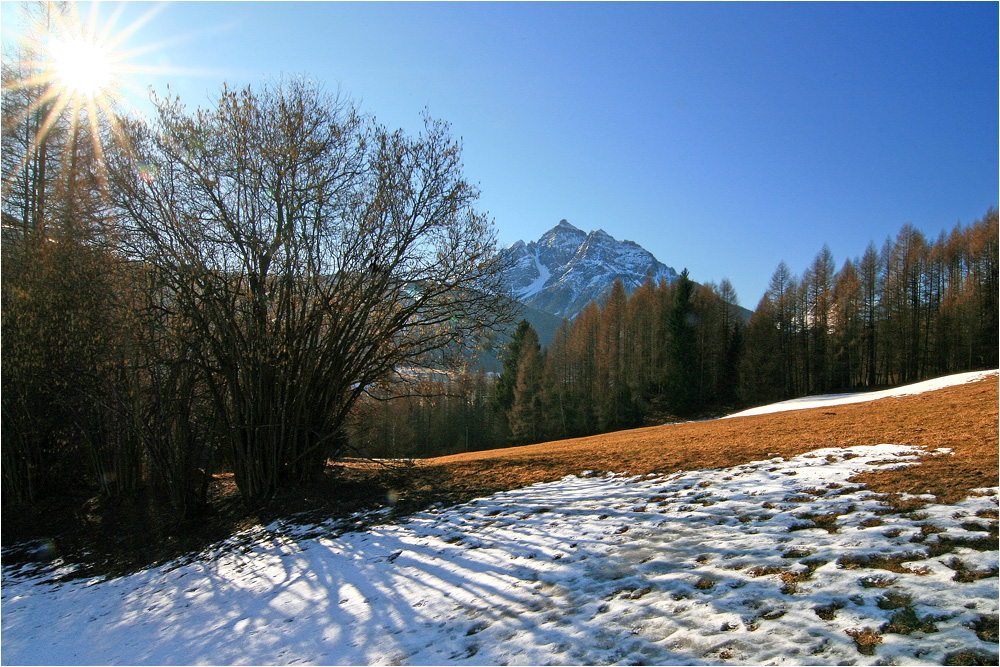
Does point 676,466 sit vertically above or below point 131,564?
above

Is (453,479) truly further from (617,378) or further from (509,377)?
(617,378)

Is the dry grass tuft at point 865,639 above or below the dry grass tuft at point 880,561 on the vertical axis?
below

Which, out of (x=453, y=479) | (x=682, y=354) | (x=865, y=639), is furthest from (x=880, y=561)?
(x=682, y=354)

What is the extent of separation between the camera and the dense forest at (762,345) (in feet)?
119

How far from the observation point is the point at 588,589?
4.13 m

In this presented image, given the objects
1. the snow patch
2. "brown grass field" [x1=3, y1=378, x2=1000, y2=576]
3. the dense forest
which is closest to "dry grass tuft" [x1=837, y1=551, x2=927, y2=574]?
the snow patch

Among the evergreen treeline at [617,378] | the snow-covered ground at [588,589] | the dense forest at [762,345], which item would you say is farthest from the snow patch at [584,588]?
the evergreen treeline at [617,378]

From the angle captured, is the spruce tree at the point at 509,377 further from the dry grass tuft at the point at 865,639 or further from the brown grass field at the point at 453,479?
the dry grass tuft at the point at 865,639

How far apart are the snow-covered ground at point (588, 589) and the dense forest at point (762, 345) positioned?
93.3ft

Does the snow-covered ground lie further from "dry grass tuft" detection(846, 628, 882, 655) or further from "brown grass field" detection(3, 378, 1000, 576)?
"brown grass field" detection(3, 378, 1000, 576)

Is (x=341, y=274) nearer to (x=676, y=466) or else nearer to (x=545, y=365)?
(x=676, y=466)

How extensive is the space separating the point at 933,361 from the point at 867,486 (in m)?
40.4

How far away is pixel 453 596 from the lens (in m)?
4.43

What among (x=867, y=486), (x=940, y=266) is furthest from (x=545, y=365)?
(x=867, y=486)
